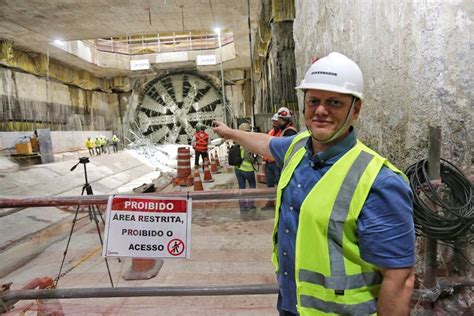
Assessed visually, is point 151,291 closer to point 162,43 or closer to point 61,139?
point 61,139

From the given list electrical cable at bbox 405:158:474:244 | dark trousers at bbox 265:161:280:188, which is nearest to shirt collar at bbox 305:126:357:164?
electrical cable at bbox 405:158:474:244

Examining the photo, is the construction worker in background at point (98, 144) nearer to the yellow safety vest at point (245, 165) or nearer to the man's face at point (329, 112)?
the yellow safety vest at point (245, 165)

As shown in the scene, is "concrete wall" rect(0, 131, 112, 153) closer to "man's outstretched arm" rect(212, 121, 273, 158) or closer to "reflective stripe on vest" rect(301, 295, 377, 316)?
"man's outstretched arm" rect(212, 121, 273, 158)

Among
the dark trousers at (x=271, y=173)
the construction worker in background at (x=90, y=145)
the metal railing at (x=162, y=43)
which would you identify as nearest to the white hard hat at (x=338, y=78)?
the dark trousers at (x=271, y=173)

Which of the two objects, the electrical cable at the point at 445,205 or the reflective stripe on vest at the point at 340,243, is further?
the electrical cable at the point at 445,205

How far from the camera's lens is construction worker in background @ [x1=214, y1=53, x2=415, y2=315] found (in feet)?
3.58

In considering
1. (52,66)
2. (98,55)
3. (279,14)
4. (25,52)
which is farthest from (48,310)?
(98,55)

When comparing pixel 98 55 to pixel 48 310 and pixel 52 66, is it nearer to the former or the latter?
pixel 52 66

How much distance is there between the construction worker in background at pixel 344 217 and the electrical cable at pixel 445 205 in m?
1.15

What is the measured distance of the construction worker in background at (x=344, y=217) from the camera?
1092 mm

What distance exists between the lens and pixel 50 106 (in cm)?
1572

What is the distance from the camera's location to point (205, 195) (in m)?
2.13

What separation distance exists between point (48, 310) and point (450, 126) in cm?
362

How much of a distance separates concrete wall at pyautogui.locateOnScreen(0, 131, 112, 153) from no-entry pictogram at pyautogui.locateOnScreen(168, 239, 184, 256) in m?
12.0
